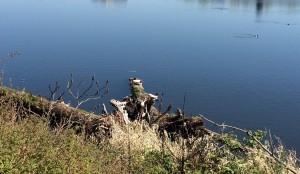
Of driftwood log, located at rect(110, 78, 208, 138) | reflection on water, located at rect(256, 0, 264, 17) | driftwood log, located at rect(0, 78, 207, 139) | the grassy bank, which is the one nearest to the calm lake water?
reflection on water, located at rect(256, 0, 264, 17)

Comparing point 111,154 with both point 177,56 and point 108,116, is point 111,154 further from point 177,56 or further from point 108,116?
point 177,56

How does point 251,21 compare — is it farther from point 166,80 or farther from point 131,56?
point 166,80

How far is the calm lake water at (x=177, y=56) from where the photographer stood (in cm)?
3101

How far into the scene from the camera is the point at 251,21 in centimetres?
6594

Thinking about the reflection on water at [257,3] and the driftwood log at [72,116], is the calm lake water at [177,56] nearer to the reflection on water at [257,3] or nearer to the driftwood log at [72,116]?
the driftwood log at [72,116]

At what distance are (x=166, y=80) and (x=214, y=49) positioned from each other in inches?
502

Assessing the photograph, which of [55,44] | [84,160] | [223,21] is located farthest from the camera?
[223,21]

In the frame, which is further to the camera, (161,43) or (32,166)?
(161,43)

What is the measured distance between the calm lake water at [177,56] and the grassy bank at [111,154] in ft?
40.3

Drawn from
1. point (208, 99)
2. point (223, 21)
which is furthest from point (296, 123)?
point (223, 21)

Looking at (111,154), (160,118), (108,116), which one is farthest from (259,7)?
(111,154)

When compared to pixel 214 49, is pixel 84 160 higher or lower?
higher

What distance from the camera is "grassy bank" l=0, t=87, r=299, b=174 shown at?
841cm

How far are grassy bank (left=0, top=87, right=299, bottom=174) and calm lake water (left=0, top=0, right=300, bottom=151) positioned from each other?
12298 mm
